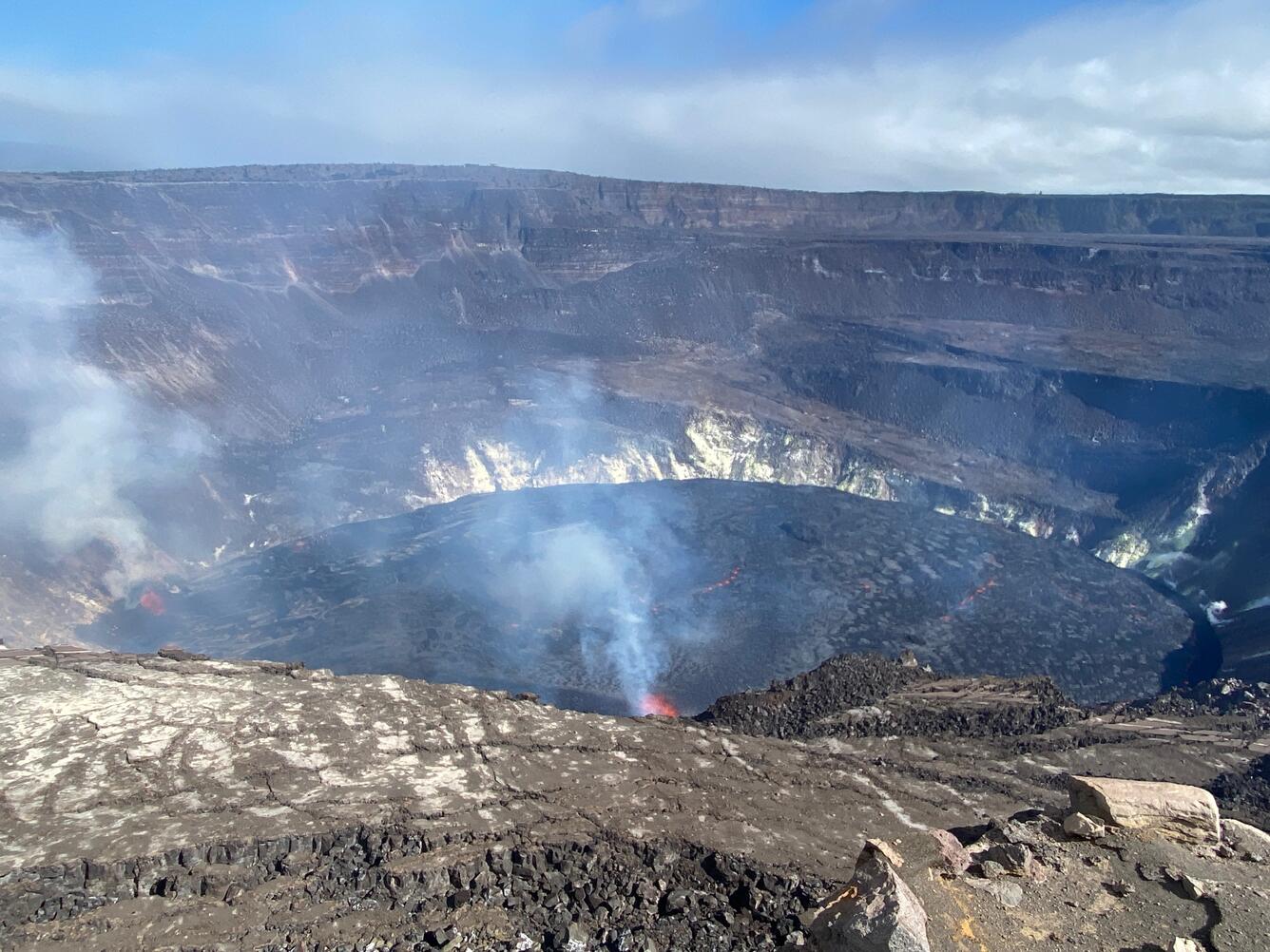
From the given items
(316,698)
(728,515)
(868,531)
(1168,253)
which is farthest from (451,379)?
(1168,253)

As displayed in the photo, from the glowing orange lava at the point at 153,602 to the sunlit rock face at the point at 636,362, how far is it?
1459mm

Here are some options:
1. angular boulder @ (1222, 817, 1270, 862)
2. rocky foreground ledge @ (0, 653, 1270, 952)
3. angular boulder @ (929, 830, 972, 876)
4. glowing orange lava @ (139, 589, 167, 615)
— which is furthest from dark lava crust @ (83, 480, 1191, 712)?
angular boulder @ (1222, 817, 1270, 862)

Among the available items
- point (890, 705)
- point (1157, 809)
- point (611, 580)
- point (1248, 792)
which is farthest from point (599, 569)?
point (1157, 809)

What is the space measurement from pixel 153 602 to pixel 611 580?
1793cm

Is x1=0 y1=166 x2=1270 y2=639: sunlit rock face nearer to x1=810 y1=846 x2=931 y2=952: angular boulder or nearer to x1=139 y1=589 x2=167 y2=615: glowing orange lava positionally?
x1=139 y1=589 x2=167 y2=615: glowing orange lava

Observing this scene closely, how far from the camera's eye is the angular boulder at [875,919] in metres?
8.23

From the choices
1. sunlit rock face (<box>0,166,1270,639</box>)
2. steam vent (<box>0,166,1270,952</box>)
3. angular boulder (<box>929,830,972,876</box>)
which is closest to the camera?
angular boulder (<box>929,830,972,876</box>)

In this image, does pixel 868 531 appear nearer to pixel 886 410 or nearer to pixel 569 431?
pixel 886 410

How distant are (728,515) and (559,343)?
2295cm

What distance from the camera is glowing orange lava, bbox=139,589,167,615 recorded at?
31.8 m

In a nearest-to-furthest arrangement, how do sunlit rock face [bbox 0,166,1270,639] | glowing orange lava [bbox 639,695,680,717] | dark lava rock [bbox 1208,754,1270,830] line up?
dark lava rock [bbox 1208,754,1270,830] < glowing orange lava [bbox 639,695,680,717] < sunlit rock face [bbox 0,166,1270,639]

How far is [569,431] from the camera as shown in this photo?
4888 centimetres

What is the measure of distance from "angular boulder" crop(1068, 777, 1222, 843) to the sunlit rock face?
2828cm

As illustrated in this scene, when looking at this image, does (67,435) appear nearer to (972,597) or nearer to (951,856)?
(972,597)
